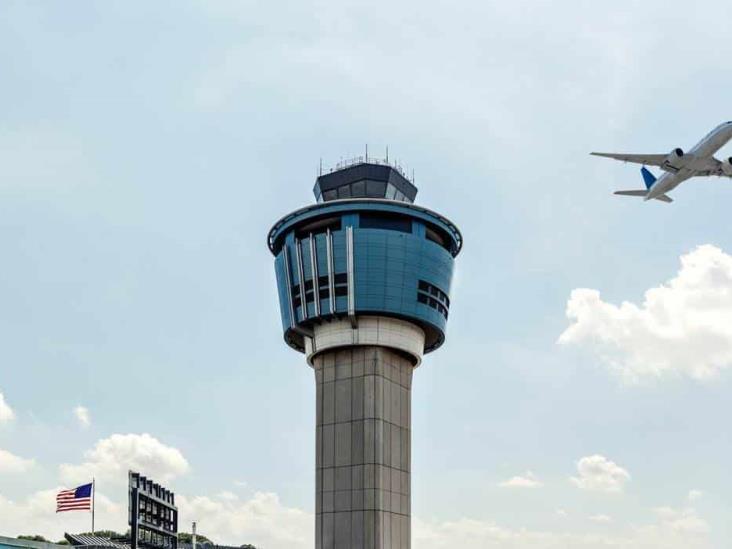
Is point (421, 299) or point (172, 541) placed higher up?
point (421, 299)

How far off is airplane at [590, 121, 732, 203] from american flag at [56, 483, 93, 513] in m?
56.3

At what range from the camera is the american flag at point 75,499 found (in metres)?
88.2

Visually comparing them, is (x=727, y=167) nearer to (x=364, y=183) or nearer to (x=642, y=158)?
(x=642, y=158)

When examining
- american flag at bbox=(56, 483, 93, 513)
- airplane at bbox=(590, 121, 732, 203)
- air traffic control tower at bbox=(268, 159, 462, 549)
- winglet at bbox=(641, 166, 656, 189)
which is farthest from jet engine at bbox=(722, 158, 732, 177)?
american flag at bbox=(56, 483, 93, 513)

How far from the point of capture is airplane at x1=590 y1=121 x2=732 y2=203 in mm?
79312

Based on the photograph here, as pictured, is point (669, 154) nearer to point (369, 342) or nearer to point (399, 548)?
point (369, 342)

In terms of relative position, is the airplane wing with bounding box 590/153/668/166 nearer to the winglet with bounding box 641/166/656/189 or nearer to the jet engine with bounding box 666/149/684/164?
the jet engine with bounding box 666/149/684/164

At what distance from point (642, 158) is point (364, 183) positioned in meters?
35.7

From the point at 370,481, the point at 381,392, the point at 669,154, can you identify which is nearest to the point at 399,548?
the point at 370,481

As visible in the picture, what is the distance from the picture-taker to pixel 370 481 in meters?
96.8

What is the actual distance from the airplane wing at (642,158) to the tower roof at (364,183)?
101 ft

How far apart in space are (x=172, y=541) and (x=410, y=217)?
189 feet

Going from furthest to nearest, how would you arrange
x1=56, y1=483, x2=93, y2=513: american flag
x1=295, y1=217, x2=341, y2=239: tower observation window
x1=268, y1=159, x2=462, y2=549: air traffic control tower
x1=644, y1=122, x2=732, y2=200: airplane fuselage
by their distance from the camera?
x1=295, y1=217, x2=341, y2=239: tower observation window < x1=268, y1=159, x2=462, y2=549: air traffic control tower < x1=56, y1=483, x2=93, y2=513: american flag < x1=644, y1=122, x2=732, y2=200: airplane fuselage

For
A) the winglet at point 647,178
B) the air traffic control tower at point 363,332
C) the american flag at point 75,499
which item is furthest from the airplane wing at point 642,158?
the american flag at point 75,499
